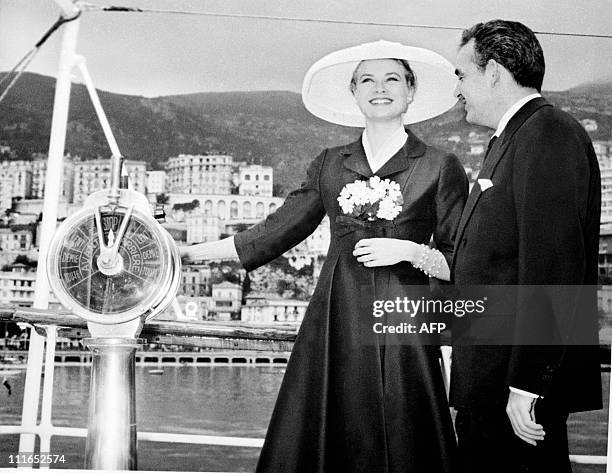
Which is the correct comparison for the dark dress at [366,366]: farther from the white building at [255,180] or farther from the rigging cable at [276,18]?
the rigging cable at [276,18]

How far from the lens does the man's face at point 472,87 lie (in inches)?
103

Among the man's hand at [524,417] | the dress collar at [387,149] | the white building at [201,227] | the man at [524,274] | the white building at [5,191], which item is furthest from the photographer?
the white building at [5,191]

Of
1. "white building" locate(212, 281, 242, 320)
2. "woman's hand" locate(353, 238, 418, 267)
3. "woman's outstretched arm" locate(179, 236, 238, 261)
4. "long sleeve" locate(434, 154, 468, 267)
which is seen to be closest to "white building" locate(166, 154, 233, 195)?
"woman's outstretched arm" locate(179, 236, 238, 261)

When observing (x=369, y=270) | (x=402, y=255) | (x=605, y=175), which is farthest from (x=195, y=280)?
(x=605, y=175)

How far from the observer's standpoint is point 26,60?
2943 millimetres

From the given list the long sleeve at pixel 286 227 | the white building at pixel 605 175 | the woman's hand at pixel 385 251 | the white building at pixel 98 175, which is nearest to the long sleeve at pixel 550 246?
the white building at pixel 605 175

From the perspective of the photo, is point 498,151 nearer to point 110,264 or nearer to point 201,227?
point 201,227

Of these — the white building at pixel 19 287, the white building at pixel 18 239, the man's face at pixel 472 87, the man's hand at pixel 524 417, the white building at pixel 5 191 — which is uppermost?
the man's face at pixel 472 87

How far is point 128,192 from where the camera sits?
2.75 m

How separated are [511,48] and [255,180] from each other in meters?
1.00

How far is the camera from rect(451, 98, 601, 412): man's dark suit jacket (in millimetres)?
2318

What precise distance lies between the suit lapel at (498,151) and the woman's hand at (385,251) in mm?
160

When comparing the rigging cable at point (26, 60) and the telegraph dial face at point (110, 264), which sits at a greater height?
the rigging cable at point (26, 60)

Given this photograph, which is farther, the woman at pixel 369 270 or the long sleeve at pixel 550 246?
the woman at pixel 369 270
